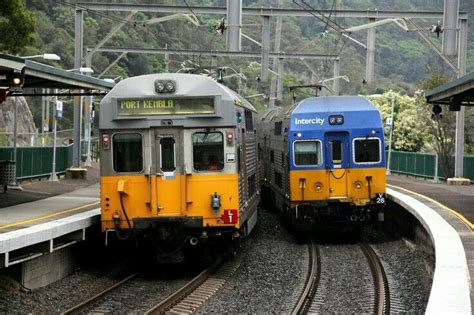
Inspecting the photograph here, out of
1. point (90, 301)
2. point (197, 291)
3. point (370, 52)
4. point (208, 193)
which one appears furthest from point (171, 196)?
point (370, 52)

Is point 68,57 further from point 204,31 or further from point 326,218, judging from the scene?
point 326,218

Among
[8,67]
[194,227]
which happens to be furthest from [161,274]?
[8,67]

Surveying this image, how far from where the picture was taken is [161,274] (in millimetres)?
14641

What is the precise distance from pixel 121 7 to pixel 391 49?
88.8 metres

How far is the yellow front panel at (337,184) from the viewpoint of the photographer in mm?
18391

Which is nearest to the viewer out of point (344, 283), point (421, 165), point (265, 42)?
point (344, 283)

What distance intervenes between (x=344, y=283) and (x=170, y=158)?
3.84 meters

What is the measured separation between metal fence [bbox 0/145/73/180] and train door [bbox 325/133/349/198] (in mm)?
14903

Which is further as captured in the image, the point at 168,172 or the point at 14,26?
the point at 14,26

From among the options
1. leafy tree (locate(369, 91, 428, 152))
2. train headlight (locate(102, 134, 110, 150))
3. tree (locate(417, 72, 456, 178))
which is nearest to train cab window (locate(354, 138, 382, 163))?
train headlight (locate(102, 134, 110, 150))

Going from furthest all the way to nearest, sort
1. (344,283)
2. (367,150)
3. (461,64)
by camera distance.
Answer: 1. (461,64)
2. (367,150)
3. (344,283)

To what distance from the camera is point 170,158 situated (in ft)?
44.8

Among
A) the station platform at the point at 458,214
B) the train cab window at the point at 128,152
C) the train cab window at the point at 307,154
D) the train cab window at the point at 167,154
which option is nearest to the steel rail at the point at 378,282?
the station platform at the point at 458,214

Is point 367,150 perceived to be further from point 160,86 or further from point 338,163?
point 160,86
